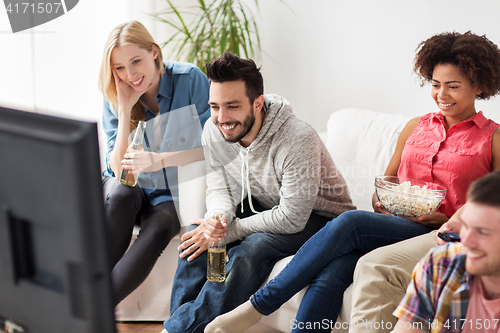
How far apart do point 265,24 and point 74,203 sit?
279 centimetres

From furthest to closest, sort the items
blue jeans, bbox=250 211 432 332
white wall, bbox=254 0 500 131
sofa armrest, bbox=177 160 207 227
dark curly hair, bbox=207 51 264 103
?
white wall, bbox=254 0 500 131, sofa armrest, bbox=177 160 207 227, dark curly hair, bbox=207 51 264 103, blue jeans, bbox=250 211 432 332

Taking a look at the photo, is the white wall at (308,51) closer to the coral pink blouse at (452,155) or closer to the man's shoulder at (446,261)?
the coral pink blouse at (452,155)

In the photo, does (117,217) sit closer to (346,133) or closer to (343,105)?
(346,133)

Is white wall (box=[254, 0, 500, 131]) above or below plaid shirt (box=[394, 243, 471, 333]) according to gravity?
above

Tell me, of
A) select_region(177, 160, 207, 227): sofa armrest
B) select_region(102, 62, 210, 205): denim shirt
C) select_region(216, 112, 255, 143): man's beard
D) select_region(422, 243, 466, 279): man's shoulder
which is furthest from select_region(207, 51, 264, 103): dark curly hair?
select_region(422, 243, 466, 279): man's shoulder

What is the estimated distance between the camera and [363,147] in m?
2.14

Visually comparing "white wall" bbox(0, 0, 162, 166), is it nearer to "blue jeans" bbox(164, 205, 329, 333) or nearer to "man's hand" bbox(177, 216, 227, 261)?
"man's hand" bbox(177, 216, 227, 261)

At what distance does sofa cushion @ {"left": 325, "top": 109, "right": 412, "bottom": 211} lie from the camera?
81.6 inches

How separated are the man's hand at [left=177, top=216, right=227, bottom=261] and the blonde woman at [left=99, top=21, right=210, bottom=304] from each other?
14cm

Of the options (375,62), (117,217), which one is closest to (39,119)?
(117,217)

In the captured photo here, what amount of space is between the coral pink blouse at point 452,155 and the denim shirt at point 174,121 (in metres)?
0.94

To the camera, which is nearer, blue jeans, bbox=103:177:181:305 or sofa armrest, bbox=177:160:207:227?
blue jeans, bbox=103:177:181:305

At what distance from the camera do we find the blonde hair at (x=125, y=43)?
1926 millimetres

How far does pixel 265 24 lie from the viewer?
3.03 meters
